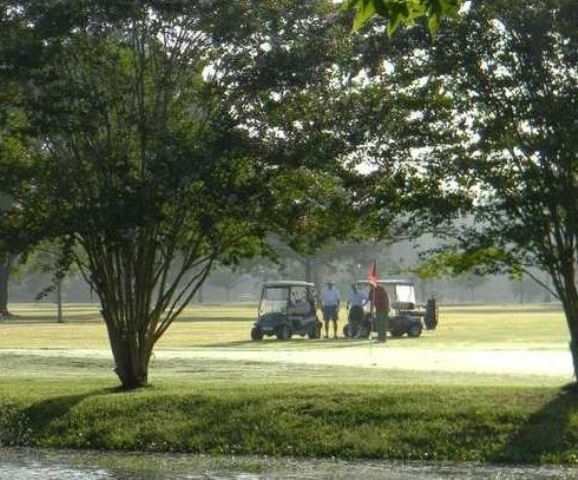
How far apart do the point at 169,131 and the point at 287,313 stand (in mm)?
26690

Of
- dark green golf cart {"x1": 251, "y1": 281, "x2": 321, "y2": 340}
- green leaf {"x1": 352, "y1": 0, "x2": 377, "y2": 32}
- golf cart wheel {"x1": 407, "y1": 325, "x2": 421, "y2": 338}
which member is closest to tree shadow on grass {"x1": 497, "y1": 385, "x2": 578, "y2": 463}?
green leaf {"x1": 352, "y1": 0, "x2": 377, "y2": 32}

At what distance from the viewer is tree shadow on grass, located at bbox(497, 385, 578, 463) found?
504 inches

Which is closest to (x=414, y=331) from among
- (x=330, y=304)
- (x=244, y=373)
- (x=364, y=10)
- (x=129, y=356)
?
(x=330, y=304)

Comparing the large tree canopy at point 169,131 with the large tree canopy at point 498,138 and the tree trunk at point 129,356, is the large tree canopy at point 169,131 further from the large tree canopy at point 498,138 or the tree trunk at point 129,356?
the large tree canopy at point 498,138

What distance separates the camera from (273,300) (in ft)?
146

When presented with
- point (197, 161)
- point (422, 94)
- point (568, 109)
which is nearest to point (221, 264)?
point (197, 161)

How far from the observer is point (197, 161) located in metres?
15.8

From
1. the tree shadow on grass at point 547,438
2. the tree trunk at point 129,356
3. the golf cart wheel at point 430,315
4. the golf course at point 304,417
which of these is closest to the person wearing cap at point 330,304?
the golf cart wheel at point 430,315

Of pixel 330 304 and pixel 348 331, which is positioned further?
pixel 330 304

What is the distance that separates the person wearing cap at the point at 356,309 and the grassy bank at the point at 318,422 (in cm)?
2475

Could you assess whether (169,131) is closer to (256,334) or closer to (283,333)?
(256,334)

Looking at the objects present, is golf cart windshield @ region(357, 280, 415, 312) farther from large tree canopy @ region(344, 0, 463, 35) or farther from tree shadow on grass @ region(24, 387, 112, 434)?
large tree canopy @ region(344, 0, 463, 35)

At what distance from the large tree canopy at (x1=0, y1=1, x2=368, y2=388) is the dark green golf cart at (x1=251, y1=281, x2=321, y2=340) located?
23.8 m

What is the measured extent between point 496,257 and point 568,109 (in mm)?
2001
